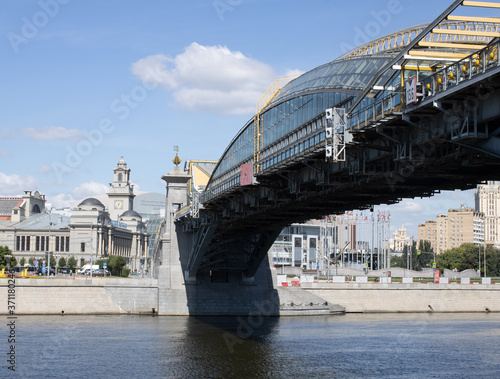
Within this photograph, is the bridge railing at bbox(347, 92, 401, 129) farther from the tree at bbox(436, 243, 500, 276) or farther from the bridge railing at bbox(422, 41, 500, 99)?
the tree at bbox(436, 243, 500, 276)

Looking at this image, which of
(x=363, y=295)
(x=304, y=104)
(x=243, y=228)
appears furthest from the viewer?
(x=363, y=295)

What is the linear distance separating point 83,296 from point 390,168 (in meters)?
43.2

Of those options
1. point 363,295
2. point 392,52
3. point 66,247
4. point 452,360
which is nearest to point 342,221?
point 66,247

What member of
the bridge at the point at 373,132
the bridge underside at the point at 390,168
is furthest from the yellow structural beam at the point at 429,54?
the bridge underside at the point at 390,168

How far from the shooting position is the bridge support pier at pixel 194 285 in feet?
216

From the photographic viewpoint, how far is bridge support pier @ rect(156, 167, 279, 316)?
65.7 metres

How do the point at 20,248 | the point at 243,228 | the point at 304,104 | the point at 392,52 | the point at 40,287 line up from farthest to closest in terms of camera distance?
1. the point at 20,248
2. the point at 40,287
3. the point at 243,228
4. the point at 304,104
5. the point at 392,52

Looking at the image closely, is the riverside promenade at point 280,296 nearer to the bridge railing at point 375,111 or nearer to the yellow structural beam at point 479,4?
the bridge railing at point 375,111

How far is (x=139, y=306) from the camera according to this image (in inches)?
2579

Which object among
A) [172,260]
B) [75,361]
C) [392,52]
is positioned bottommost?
[75,361]

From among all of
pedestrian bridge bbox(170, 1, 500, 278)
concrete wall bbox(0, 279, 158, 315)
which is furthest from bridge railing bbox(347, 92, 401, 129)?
concrete wall bbox(0, 279, 158, 315)

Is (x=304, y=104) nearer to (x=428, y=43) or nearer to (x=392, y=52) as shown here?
(x=392, y=52)

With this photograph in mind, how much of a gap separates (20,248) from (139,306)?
11438cm

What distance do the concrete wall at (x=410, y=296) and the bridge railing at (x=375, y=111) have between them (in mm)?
47668
